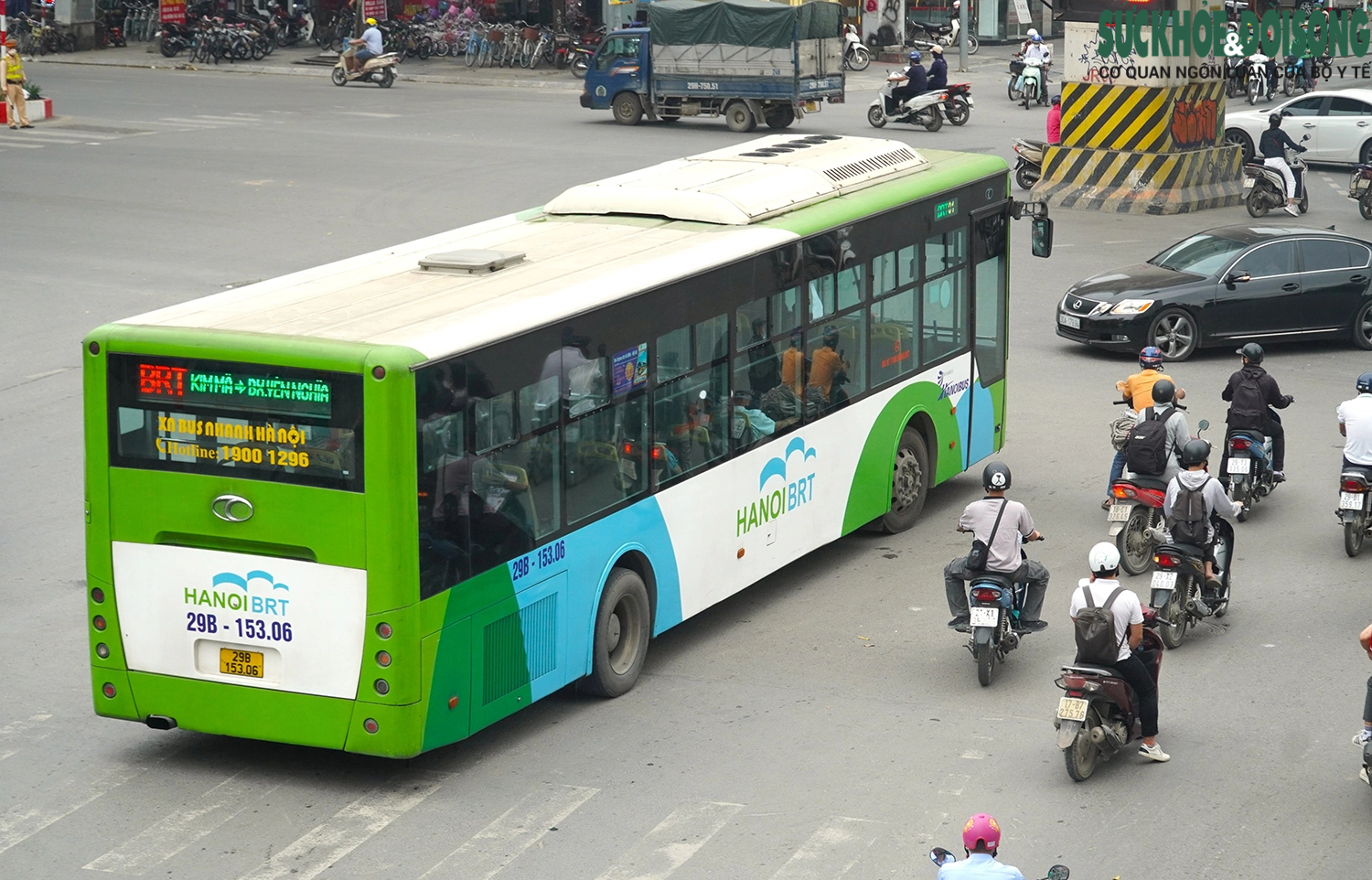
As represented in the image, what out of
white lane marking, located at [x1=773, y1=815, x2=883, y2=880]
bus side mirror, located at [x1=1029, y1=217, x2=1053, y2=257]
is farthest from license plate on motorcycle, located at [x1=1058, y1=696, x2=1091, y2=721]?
bus side mirror, located at [x1=1029, y1=217, x2=1053, y2=257]

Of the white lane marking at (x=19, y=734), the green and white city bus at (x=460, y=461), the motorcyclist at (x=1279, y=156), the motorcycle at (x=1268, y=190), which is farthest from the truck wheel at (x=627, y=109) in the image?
the white lane marking at (x=19, y=734)

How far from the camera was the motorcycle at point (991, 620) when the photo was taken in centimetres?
1063

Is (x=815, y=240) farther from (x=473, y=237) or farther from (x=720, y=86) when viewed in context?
(x=720, y=86)

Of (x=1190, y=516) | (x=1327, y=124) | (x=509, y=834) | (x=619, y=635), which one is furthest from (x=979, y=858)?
(x=1327, y=124)

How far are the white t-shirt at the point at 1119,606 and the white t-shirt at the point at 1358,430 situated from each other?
4513 millimetres

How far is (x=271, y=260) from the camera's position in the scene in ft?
77.6

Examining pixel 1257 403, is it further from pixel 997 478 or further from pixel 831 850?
pixel 831 850

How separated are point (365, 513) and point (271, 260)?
15762 millimetres

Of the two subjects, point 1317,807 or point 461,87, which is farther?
point 461,87

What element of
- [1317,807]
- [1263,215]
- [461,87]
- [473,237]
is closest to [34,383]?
[473,237]

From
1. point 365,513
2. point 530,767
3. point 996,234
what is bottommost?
point 530,767

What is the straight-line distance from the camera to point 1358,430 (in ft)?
42.8

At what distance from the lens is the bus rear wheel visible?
13.8 m

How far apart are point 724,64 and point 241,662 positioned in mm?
29602
